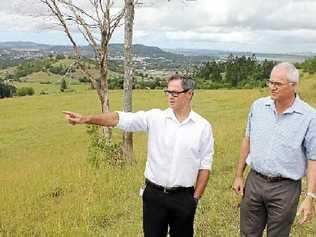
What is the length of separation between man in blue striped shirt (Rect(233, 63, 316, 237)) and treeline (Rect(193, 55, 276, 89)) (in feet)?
230

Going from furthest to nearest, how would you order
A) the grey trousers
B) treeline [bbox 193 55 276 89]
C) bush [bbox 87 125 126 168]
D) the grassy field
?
treeline [bbox 193 55 276 89] < bush [bbox 87 125 126 168] < the grassy field < the grey trousers

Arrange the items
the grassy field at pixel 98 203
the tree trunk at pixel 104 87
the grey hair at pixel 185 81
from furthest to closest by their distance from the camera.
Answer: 1. the tree trunk at pixel 104 87
2. the grassy field at pixel 98 203
3. the grey hair at pixel 185 81

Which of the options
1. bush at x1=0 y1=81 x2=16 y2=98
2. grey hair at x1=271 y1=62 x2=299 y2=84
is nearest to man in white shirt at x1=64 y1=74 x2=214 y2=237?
grey hair at x1=271 y1=62 x2=299 y2=84

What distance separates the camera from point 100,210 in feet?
23.1

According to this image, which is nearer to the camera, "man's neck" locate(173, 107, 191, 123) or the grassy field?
"man's neck" locate(173, 107, 191, 123)

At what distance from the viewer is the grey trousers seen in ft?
14.8

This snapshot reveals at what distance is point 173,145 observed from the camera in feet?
14.1

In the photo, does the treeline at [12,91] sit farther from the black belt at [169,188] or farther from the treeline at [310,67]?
the black belt at [169,188]

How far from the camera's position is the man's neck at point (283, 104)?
4.46 m

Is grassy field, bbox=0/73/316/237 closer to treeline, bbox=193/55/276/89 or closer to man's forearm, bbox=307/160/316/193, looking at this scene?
man's forearm, bbox=307/160/316/193

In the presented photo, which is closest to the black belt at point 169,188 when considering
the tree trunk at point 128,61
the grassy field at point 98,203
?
the grassy field at point 98,203

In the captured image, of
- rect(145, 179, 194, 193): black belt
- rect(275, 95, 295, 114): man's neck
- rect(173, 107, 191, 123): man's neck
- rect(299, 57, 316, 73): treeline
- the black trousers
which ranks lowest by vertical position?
rect(299, 57, 316, 73): treeline

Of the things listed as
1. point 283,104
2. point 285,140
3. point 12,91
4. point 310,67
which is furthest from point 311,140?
point 12,91

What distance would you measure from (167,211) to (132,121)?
883mm
